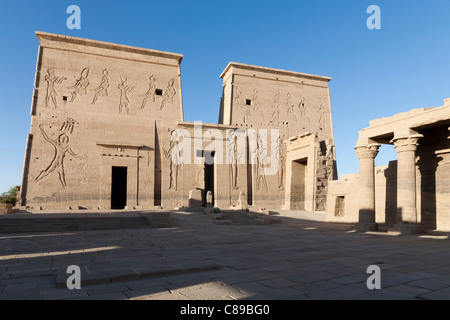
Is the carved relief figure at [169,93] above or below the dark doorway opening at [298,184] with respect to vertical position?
above

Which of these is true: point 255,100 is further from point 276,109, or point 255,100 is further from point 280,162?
point 280,162

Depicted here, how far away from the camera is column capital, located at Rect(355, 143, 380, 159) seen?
11688 millimetres

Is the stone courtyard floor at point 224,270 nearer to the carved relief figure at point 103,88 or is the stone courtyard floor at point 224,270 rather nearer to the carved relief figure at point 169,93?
the carved relief figure at point 103,88

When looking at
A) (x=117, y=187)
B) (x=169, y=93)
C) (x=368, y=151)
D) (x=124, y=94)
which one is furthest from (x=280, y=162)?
(x=117, y=187)

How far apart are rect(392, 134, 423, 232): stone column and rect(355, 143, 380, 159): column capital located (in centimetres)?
114

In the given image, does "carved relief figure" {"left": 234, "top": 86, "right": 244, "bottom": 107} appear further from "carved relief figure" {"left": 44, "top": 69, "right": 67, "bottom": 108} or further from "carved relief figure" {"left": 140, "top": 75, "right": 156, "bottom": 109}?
"carved relief figure" {"left": 44, "top": 69, "right": 67, "bottom": 108}

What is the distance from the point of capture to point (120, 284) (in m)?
4.23

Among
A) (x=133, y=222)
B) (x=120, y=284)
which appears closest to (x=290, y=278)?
(x=120, y=284)

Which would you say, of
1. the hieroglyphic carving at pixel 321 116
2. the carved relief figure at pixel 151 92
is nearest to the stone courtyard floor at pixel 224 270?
the carved relief figure at pixel 151 92

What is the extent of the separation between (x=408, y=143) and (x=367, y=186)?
220cm

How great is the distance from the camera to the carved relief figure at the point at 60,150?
60.4ft

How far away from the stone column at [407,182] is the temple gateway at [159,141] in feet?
15.0

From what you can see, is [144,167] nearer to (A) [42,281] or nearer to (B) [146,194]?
(B) [146,194]

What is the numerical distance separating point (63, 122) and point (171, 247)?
15052mm
